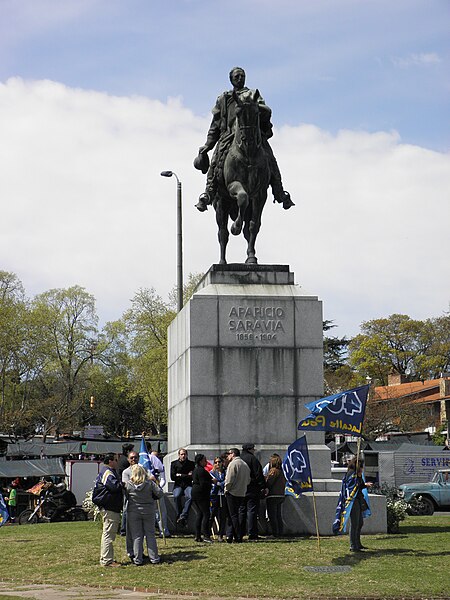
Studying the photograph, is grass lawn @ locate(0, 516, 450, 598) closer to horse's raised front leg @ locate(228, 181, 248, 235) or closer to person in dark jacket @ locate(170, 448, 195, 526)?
person in dark jacket @ locate(170, 448, 195, 526)

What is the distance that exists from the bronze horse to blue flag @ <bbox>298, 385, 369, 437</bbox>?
5.16 metres

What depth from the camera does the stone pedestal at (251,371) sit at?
19484 mm

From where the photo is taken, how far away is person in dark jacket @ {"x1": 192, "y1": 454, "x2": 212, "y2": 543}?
57.4 ft

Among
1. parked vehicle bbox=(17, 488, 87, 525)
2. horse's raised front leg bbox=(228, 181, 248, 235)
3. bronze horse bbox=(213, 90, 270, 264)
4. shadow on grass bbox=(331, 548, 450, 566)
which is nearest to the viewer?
shadow on grass bbox=(331, 548, 450, 566)

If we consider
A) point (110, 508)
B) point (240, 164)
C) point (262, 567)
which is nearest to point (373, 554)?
point (262, 567)

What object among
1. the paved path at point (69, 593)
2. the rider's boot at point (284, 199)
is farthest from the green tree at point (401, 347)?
the paved path at point (69, 593)

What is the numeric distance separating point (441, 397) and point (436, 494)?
55.3m

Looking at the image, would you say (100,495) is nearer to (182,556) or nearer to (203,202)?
(182,556)

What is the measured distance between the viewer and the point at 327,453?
63.7 feet

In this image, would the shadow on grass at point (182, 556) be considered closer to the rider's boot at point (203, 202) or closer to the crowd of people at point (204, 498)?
the crowd of people at point (204, 498)

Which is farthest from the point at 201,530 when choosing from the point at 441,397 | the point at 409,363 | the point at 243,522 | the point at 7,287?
the point at 409,363

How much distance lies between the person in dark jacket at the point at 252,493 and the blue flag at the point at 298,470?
893mm

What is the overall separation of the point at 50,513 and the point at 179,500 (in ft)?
34.8

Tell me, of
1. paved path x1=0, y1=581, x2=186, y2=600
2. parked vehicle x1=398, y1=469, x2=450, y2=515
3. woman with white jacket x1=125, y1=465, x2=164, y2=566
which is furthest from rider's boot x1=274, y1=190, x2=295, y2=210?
parked vehicle x1=398, y1=469, x2=450, y2=515
